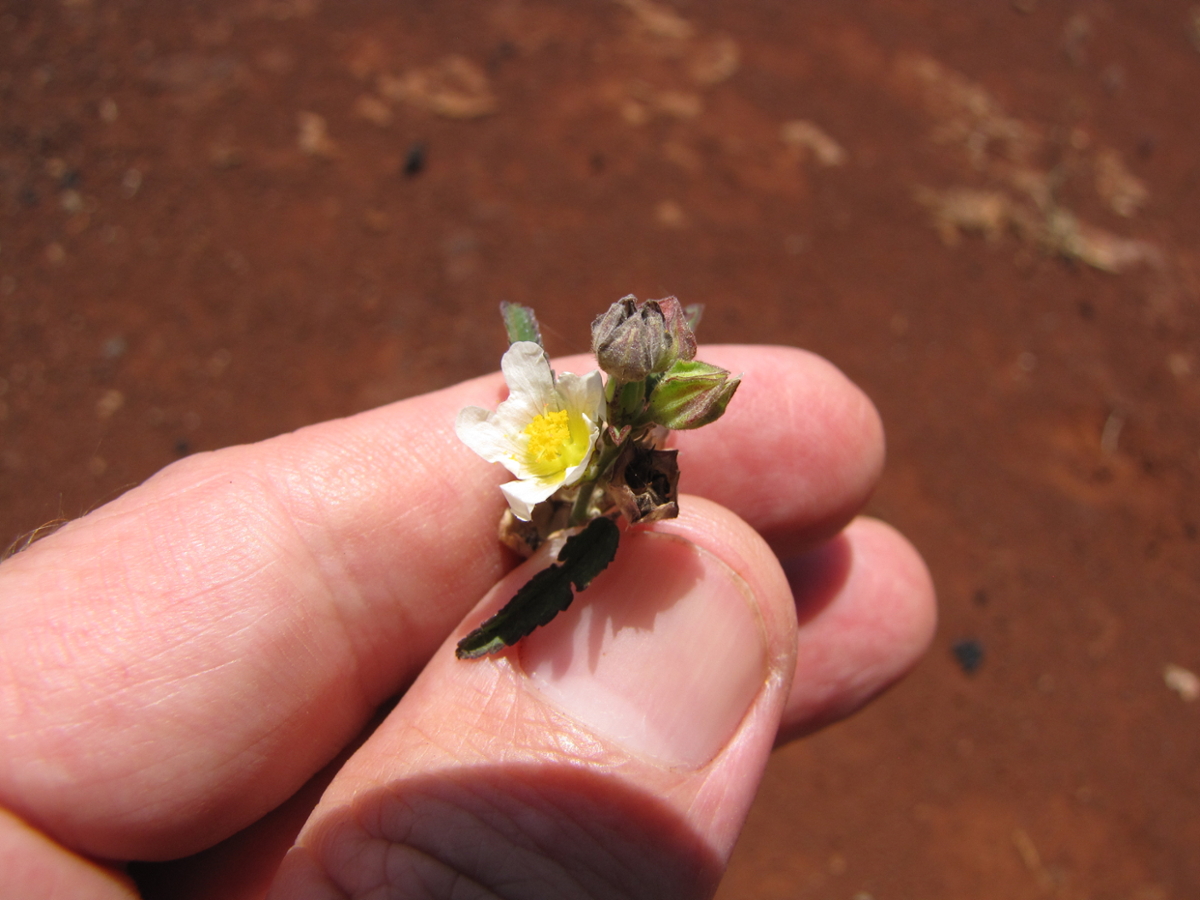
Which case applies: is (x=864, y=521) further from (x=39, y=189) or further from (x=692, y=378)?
(x=39, y=189)

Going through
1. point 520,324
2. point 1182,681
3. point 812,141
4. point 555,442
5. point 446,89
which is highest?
point 520,324

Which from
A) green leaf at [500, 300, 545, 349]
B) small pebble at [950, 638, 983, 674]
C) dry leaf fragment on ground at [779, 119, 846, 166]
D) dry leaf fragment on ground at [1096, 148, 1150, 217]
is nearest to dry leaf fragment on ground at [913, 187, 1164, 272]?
dry leaf fragment on ground at [1096, 148, 1150, 217]

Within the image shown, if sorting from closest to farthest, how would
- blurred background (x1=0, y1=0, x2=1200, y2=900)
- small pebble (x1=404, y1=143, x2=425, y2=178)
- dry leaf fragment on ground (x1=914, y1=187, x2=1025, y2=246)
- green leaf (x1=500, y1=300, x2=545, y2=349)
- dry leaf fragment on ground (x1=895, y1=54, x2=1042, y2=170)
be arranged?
1. green leaf (x1=500, y1=300, x2=545, y2=349)
2. blurred background (x1=0, y1=0, x2=1200, y2=900)
3. small pebble (x1=404, y1=143, x2=425, y2=178)
4. dry leaf fragment on ground (x1=914, y1=187, x2=1025, y2=246)
5. dry leaf fragment on ground (x1=895, y1=54, x2=1042, y2=170)

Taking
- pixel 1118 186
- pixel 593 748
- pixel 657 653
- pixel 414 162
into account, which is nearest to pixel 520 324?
pixel 657 653

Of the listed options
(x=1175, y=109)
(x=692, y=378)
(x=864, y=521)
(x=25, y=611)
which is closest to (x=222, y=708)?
(x=25, y=611)

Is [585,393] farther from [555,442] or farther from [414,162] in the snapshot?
[414,162]

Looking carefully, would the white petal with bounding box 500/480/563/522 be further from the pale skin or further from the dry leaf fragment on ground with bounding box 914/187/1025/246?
the dry leaf fragment on ground with bounding box 914/187/1025/246

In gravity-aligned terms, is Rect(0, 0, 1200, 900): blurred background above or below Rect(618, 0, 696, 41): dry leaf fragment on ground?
below

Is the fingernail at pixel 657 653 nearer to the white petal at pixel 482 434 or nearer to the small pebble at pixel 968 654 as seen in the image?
the white petal at pixel 482 434
